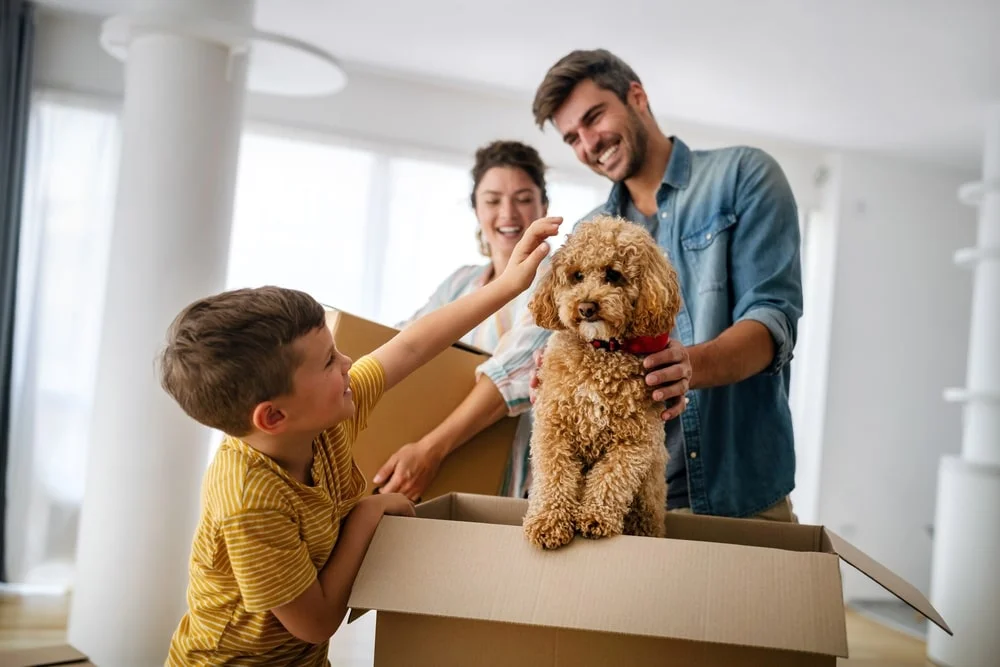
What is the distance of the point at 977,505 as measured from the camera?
3.62m

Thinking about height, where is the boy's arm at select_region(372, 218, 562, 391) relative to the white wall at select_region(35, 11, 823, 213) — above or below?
below

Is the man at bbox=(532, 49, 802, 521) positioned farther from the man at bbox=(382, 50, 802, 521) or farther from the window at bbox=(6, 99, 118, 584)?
the window at bbox=(6, 99, 118, 584)

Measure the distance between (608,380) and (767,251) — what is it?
0.50 meters

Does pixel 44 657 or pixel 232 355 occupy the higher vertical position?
pixel 232 355

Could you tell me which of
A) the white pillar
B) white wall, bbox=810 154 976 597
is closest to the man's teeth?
the white pillar

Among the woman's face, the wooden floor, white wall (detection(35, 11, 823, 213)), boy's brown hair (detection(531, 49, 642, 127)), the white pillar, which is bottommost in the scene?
the wooden floor

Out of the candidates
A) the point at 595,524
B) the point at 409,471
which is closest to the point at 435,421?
the point at 409,471

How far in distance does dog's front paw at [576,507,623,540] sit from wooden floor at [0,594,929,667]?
2177mm

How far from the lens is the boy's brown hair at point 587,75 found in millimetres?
1521

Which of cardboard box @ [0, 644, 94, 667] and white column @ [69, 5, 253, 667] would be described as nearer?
cardboard box @ [0, 644, 94, 667]

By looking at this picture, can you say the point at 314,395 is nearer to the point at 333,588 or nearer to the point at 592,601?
the point at 333,588

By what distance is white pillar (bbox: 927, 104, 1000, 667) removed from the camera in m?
3.53

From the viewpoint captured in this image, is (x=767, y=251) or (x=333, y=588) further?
(x=767, y=251)

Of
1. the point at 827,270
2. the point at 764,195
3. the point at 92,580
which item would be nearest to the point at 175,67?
the point at 92,580
